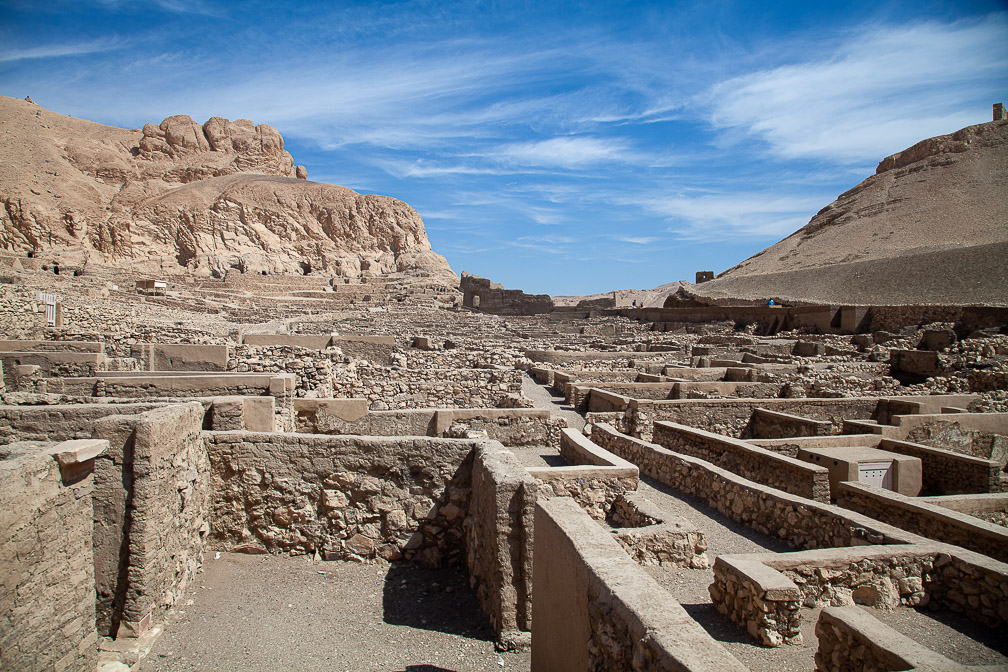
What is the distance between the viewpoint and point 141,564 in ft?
11.1

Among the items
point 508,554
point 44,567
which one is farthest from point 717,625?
point 44,567

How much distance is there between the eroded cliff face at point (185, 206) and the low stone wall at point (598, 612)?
47466 mm

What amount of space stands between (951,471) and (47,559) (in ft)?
30.2

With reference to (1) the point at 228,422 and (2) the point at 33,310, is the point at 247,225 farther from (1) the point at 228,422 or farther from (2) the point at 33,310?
(1) the point at 228,422

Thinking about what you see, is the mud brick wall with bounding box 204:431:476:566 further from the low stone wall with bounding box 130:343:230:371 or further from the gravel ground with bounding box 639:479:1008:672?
the low stone wall with bounding box 130:343:230:371

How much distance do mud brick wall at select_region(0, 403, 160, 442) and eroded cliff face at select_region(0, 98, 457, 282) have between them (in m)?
44.3

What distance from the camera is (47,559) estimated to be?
Answer: 2.95 metres

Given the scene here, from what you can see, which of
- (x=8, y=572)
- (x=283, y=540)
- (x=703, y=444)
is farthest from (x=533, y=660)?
(x=703, y=444)

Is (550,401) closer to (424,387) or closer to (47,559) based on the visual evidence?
(424,387)

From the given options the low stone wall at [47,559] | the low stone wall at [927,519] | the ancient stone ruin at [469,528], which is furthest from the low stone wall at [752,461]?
the low stone wall at [47,559]

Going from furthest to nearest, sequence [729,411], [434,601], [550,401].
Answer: [550,401], [729,411], [434,601]

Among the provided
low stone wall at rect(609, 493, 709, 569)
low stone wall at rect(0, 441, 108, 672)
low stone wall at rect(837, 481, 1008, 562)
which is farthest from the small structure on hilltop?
low stone wall at rect(0, 441, 108, 672)

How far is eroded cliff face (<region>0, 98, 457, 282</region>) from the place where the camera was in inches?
1786

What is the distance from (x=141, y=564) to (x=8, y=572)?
0.79 metres
